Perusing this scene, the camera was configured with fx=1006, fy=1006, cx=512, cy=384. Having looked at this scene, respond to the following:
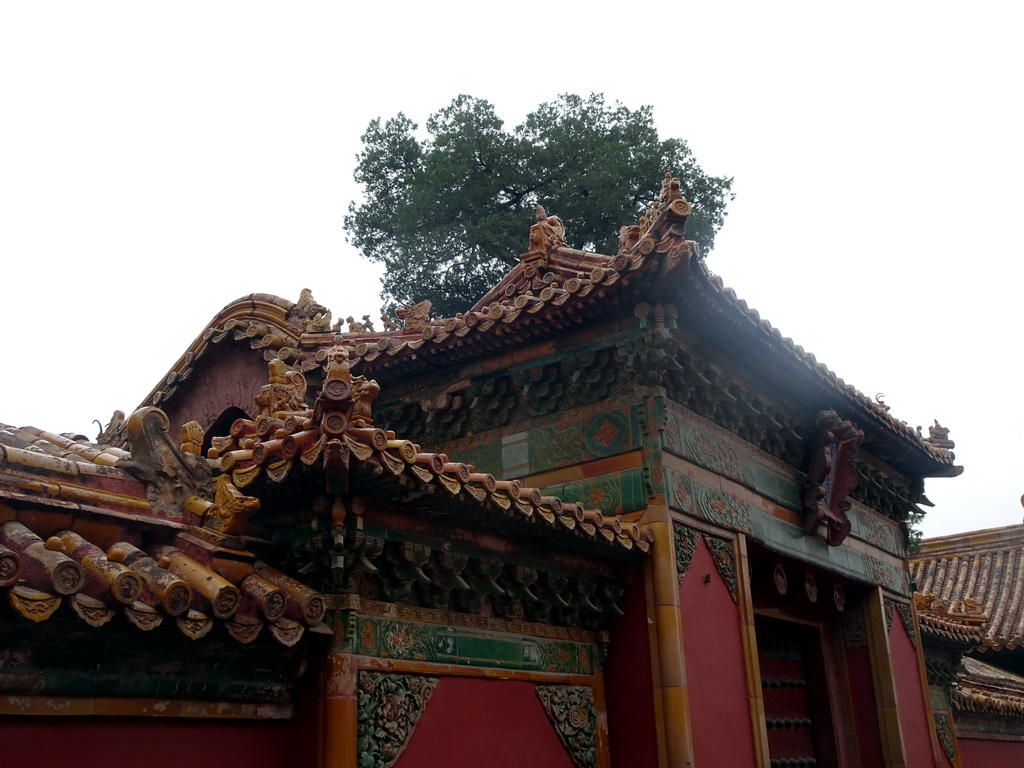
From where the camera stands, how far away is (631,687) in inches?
299

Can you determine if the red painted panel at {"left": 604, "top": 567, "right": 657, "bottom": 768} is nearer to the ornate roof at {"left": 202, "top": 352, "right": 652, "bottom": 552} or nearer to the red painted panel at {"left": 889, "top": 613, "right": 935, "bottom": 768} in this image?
the ornate roof at {"left": 202, "top": 352, "right": 652, "bottom": 552}

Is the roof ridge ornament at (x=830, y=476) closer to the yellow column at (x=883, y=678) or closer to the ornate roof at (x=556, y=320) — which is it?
the ornate roof at (x=556, y=320)

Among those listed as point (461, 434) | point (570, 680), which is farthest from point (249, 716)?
point (461, 434)

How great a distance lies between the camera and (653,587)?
302 inches

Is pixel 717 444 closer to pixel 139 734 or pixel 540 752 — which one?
pixel 540 752

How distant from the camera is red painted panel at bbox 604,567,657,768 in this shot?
24.3 ft

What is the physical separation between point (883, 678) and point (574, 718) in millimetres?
5544

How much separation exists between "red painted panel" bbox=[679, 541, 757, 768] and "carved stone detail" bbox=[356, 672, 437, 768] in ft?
8.31

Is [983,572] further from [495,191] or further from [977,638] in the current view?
[495,191]

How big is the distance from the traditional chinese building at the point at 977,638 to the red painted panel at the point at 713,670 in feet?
20.1

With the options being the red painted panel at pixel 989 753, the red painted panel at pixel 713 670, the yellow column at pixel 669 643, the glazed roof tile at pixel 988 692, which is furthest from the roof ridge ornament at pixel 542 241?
the red painted panel at pixel 989 753

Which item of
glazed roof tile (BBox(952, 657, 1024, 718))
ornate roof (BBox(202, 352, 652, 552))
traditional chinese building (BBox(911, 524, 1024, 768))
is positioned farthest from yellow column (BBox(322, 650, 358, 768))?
glazed roof tile (BBox(952, 657, 1024, 718))

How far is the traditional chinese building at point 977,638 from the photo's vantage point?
13977mm

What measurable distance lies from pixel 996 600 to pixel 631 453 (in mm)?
14866
